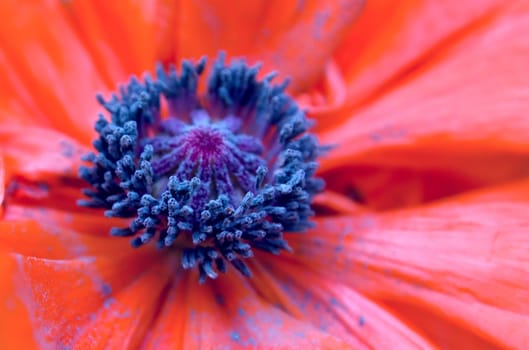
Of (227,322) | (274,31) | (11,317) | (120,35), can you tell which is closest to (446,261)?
(227,322)

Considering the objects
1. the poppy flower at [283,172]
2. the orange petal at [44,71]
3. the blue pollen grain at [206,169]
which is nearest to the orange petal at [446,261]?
the poppy flower at [283,172]

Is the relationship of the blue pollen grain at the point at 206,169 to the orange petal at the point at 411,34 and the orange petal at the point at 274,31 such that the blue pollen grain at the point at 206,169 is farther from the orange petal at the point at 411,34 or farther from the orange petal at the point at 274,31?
the orange petal at the point at 411,34

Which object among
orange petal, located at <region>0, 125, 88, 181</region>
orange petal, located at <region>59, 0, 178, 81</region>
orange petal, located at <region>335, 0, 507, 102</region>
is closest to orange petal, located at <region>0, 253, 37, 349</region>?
orange petal, located at <region>0, 125, 88, 181</region>

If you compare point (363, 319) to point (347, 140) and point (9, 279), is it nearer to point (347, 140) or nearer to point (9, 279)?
point (347, 140)

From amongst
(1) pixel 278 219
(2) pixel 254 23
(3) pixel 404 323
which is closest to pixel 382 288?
(3) pixel 404 323

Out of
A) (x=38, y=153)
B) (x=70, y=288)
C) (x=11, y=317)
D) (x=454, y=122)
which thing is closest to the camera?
(x=11, y=317)

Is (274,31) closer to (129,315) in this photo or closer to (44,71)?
(44,71)

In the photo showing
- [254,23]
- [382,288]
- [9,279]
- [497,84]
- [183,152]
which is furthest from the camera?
[254,23]
